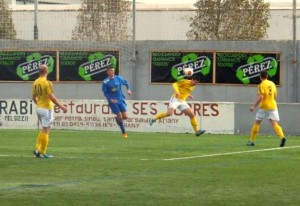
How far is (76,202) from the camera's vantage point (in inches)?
538

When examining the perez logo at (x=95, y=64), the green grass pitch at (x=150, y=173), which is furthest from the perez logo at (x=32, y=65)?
the green grass pitch at (x=150, y=173)

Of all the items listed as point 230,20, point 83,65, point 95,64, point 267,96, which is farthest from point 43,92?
point 230,20

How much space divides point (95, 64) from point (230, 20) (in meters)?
5.67

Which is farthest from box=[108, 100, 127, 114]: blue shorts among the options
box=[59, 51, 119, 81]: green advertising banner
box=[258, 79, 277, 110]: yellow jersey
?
box=[59, 51, 119, 81]: green advertising banner

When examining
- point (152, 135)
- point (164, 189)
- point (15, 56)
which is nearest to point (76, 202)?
point (164, 189)

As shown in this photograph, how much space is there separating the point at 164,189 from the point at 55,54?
2517 centimetres

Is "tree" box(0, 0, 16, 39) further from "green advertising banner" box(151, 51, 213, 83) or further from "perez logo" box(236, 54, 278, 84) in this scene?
"perez logo" box(236, 54, 278, 84)

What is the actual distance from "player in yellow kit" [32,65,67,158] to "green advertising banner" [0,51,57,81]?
59.9 feet

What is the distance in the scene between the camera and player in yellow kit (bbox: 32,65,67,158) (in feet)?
70.0

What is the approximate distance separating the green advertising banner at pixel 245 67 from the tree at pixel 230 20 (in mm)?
2709

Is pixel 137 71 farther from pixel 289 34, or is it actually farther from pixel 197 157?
pixel 197 157

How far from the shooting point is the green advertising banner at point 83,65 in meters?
39.6

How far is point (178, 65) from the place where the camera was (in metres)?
38.8

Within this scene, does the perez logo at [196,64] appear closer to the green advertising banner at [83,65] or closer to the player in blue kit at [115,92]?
the green advertising banner at [83,65]
